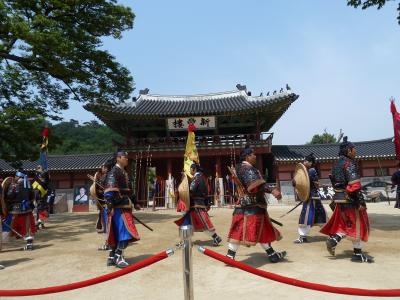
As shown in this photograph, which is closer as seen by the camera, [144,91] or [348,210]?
[348,210]

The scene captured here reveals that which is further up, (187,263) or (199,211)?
(199,211)

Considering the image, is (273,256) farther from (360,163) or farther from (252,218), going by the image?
(360,163)

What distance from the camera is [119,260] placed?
5.74m

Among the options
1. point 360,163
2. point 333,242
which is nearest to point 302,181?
point 333,242

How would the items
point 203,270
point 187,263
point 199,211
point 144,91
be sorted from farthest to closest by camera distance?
1. point 144,91
2. point 199,211
3. point 203,270
4. point 187,263

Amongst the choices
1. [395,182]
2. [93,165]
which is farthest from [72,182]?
[395,182]

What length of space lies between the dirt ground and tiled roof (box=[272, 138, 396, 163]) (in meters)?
16.5

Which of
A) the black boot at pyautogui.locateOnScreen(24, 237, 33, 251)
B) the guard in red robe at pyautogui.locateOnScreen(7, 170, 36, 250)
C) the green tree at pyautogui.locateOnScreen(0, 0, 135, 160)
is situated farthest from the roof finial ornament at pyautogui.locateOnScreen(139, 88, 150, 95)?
the black boot at pyautogui.locateOnScreen(24, 237, 33, 251)

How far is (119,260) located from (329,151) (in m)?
23.3

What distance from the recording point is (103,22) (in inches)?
478

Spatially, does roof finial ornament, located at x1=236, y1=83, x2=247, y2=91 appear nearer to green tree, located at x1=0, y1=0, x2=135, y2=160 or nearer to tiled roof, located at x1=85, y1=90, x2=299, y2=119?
tiled roof, located at x1=85, y1=90, x2=299, y2=119

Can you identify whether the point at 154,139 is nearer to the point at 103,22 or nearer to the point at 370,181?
the point at 103,22

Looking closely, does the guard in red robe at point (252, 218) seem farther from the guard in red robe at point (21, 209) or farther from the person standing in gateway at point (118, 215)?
the guard in red robe at point (21, 209)

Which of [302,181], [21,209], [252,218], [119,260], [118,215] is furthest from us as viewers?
[21,209]
